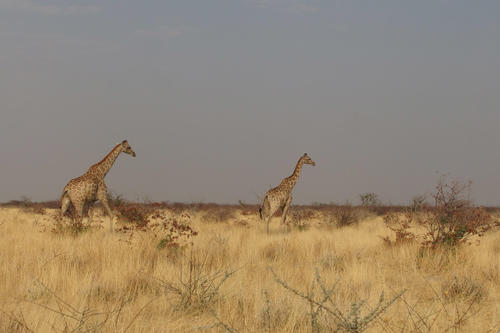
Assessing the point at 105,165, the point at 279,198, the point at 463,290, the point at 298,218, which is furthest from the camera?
the point at 298,218

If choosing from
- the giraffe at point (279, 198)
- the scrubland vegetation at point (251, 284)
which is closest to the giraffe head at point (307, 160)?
the giraffe at point (279, 198)

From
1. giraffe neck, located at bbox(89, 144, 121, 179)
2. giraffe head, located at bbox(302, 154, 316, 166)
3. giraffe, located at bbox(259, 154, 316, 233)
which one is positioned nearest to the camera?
giraffe neck, located at bbox(89, 144, 121, 179)

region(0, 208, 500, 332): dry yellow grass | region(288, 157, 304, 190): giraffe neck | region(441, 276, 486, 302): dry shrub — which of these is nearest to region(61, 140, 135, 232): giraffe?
region(0, 208, 500, 332): dry yellow grass

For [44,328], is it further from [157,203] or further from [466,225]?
[466,225]

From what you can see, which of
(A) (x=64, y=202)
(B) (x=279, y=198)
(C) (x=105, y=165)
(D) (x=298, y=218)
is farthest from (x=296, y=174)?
(A) (x=64, y=202)

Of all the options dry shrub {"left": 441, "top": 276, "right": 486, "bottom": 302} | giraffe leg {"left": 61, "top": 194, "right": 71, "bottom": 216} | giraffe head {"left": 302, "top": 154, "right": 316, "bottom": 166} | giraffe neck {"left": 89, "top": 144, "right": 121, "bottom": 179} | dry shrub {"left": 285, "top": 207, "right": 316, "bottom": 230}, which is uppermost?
giraffe head {"left": 302, "top": 154, "right": 316, "bottom": 166}

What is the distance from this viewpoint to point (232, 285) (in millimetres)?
6152

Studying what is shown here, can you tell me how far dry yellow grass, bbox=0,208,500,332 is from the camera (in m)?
4.62

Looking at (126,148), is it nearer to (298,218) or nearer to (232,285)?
(298,218)

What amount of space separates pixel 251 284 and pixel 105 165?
834 cm

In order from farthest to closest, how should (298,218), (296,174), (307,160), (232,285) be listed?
(298,218) < (307,160) < (296,174) < (232,285)

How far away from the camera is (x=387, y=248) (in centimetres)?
1046

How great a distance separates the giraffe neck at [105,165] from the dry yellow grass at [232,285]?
2847 mm

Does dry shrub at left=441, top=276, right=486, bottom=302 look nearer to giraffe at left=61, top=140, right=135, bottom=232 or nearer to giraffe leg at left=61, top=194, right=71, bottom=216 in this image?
giraffe at left=61, top=140, right=135, bottom=232
